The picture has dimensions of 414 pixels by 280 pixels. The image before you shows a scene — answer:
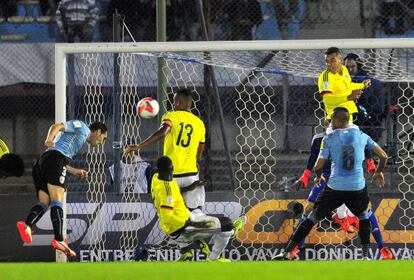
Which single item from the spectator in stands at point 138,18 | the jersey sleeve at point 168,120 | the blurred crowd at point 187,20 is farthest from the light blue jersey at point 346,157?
the spectator in stands at point 138,18

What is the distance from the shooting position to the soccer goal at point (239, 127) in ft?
39.5

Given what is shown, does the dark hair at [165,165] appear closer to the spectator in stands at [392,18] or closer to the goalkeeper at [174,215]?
the goalkeeper at [174,215]

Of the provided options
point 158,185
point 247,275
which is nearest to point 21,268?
point 247,275

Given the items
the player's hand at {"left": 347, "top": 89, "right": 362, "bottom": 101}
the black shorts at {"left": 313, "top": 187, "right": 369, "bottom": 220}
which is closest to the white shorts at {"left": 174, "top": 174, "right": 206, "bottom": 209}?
the black shorts at {"left": 313, "top": 187, "right": 369, "bottom": 220}

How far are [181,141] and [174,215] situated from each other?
1.11 meters

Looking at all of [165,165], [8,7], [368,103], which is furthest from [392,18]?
[165,165]

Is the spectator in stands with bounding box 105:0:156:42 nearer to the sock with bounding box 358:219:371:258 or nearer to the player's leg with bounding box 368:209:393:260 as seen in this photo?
the player's leg with bounding box 368:209:393:260

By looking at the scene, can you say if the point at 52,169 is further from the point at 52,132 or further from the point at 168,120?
the point at 168,120

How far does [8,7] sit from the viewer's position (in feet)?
54.1

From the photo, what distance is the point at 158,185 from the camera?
10758 millimetres

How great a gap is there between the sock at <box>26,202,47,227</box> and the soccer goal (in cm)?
63

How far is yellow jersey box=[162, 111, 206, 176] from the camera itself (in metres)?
11.5

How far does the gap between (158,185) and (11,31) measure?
245 inches

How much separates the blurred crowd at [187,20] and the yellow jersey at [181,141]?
4198 millimetres
